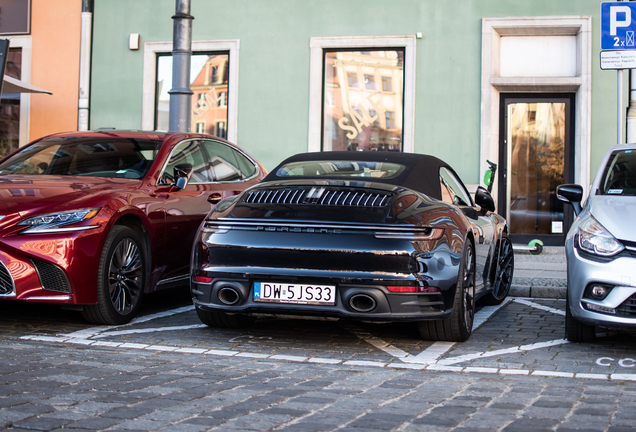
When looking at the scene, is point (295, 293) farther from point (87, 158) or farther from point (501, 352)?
point (87, 158)

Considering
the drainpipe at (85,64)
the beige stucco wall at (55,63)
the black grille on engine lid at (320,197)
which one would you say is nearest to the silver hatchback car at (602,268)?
the black grille on engine lid at (320,197)

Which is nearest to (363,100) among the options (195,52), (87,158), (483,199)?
(195,52)

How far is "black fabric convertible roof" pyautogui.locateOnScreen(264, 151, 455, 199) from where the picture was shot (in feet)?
19.5

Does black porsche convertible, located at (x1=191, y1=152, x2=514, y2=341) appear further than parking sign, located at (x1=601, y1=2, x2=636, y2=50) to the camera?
No

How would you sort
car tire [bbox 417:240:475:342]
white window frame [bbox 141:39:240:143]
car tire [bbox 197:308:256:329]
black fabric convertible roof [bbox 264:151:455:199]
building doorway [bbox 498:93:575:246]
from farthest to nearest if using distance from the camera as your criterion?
white window frame [bbox 141:39:240:143], building doorway [bbox 498:93:575:246], car tire [bbox 197:308:256:329], black fabric convertible roof [bbox 264:151:455:199], car tire [bbox 417:240:475:342]

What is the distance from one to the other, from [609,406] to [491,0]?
1089cm

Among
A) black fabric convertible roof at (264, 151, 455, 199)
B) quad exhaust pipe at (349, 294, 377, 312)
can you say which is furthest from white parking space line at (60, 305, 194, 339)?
quad exhaust pipe at (349, 294, 377, 312)

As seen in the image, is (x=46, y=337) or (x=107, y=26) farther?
(x=107, y=26)

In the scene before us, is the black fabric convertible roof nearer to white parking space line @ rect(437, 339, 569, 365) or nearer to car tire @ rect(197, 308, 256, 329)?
car tire @ rect(197, 308, 256, 329)

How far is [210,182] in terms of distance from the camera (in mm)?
7738

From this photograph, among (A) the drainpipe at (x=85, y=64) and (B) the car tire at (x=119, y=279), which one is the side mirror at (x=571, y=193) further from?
(A) the drainpipe at (x=85, y=64)

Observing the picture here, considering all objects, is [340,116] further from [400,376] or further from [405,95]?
[400,376]

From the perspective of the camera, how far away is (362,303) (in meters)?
5.14

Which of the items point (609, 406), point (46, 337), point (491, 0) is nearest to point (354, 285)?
point (609, 406)
